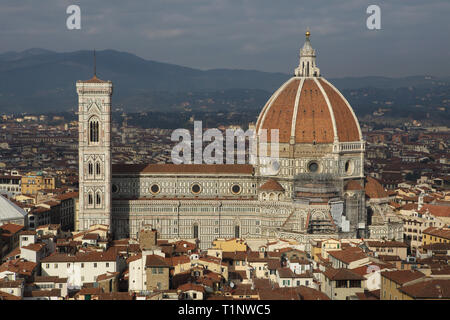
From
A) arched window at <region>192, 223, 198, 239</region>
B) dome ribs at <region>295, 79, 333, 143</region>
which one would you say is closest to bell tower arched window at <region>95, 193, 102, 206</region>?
arched window at <region>192, 223, 198, 239</region>

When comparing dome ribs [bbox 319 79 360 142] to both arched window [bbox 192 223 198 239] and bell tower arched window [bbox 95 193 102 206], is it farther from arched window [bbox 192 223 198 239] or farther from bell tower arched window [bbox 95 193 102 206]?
bell tower arched window [bbox 95 193 102 206]

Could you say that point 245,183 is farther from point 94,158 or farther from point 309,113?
point 94,158

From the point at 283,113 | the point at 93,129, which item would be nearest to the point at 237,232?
the point at 283,113

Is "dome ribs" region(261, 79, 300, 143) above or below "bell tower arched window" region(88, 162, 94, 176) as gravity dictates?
above

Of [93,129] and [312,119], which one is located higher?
[312,119]

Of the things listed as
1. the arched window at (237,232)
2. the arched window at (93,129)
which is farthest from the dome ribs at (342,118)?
the arched window at (93,129)
